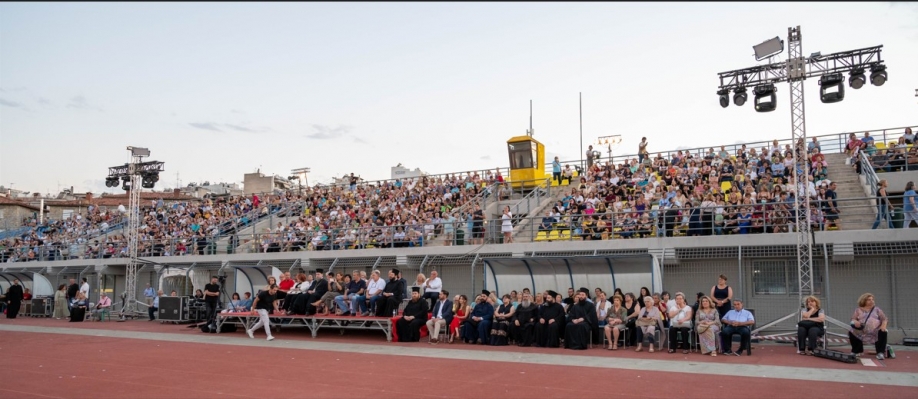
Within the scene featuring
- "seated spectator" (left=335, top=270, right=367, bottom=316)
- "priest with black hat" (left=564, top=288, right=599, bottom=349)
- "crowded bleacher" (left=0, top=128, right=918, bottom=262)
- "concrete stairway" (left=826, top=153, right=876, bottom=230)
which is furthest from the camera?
"crowded bleacher" (left=0, top=128, right=918, bottom=262)

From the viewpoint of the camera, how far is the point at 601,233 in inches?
747

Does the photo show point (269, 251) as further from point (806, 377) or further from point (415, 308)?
point (806, 377)

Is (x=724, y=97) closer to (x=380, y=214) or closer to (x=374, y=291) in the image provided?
(x=374, y=291)

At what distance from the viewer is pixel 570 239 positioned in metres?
20.2

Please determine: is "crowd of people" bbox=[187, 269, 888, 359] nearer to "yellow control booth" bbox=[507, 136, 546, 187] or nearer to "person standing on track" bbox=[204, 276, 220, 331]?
"person standing on track" bbox=[204, 276, 220, 331]

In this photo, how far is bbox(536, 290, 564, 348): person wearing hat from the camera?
49.4ft

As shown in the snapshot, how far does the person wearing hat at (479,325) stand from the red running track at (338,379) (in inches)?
122

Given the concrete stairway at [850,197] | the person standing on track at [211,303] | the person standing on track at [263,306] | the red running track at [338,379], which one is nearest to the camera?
the red running track at [338,379]

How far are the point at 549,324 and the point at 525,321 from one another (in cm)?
66

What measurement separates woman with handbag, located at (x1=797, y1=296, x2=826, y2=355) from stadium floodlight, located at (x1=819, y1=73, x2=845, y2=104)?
474 centimetres

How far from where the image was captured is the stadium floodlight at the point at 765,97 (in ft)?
51.4

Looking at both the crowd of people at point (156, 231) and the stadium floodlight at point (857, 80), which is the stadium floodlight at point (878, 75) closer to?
the stadium floodlight at point (857, 80)

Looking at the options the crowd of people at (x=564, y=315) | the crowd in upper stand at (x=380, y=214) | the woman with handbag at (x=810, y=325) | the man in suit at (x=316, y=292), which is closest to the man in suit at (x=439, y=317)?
the crowd of people at (x=564, y=315)

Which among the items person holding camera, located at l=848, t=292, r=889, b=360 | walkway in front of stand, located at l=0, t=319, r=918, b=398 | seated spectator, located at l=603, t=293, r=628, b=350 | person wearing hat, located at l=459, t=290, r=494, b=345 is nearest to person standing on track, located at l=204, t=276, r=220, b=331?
walkway in front of stand, located at l=0, t=319, r=918, b=398
